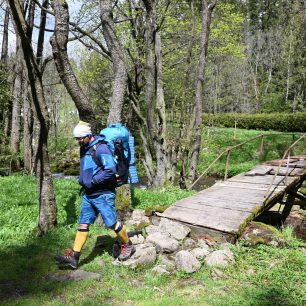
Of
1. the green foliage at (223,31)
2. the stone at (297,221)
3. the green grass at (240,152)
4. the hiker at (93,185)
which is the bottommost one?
the stone at (297,221)

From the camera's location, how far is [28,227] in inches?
297

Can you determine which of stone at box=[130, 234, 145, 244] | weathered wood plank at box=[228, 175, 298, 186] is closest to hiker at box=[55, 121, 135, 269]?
stone at box=[130, 234, 145, 244]

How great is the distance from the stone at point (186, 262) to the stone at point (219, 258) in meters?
0.20

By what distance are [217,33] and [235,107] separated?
82.6ft

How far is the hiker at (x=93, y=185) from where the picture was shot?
537 cm

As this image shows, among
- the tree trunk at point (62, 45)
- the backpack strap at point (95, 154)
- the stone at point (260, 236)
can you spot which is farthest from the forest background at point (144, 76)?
the stone at point (260, 236)

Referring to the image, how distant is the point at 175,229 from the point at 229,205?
1908mm

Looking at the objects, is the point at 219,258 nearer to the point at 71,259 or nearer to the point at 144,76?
the point at 71,259

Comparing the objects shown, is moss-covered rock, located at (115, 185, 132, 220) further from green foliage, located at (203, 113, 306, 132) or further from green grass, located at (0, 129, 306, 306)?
green foliage, located at (203, 113, 306, 132)

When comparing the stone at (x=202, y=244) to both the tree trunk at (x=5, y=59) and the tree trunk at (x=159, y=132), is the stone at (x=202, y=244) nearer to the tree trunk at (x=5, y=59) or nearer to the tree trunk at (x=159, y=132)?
the tree trunk at (x=159, y=132)

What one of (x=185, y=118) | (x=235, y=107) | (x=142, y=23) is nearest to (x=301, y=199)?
(x=185, y=118)

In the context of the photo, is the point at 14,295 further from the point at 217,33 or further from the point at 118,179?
the point at 217,33

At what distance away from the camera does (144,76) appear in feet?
52.4

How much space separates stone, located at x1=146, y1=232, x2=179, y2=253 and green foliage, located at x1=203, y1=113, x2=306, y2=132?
2593 cm
